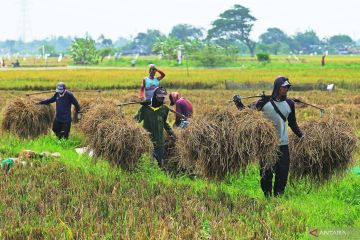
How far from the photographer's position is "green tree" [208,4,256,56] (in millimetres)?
99250

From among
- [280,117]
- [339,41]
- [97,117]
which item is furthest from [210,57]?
[339,41]

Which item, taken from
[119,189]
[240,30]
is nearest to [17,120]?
[119,189]

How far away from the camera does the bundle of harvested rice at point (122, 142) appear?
19.8 feet

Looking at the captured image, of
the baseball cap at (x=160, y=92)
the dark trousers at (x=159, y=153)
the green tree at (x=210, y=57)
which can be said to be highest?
the green tree at (x=210, y=57)

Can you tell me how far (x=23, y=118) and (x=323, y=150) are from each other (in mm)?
5357

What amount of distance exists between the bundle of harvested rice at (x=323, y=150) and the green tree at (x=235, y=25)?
94.3 meters

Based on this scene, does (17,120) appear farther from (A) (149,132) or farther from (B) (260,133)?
(B) (260,133)

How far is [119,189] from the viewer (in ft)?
18.9

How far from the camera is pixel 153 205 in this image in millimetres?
5070

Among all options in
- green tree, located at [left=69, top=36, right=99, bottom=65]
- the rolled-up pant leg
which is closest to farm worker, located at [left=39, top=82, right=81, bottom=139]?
the rolled-up pant leg

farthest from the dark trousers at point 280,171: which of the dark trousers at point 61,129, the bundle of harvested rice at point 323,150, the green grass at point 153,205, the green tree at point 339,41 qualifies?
the green tree at point 339,41

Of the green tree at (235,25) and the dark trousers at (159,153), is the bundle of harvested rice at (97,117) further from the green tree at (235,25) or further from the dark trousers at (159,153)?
the green tree at (235,25)

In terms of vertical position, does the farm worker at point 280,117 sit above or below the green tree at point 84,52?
below

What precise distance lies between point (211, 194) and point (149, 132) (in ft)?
4.09
